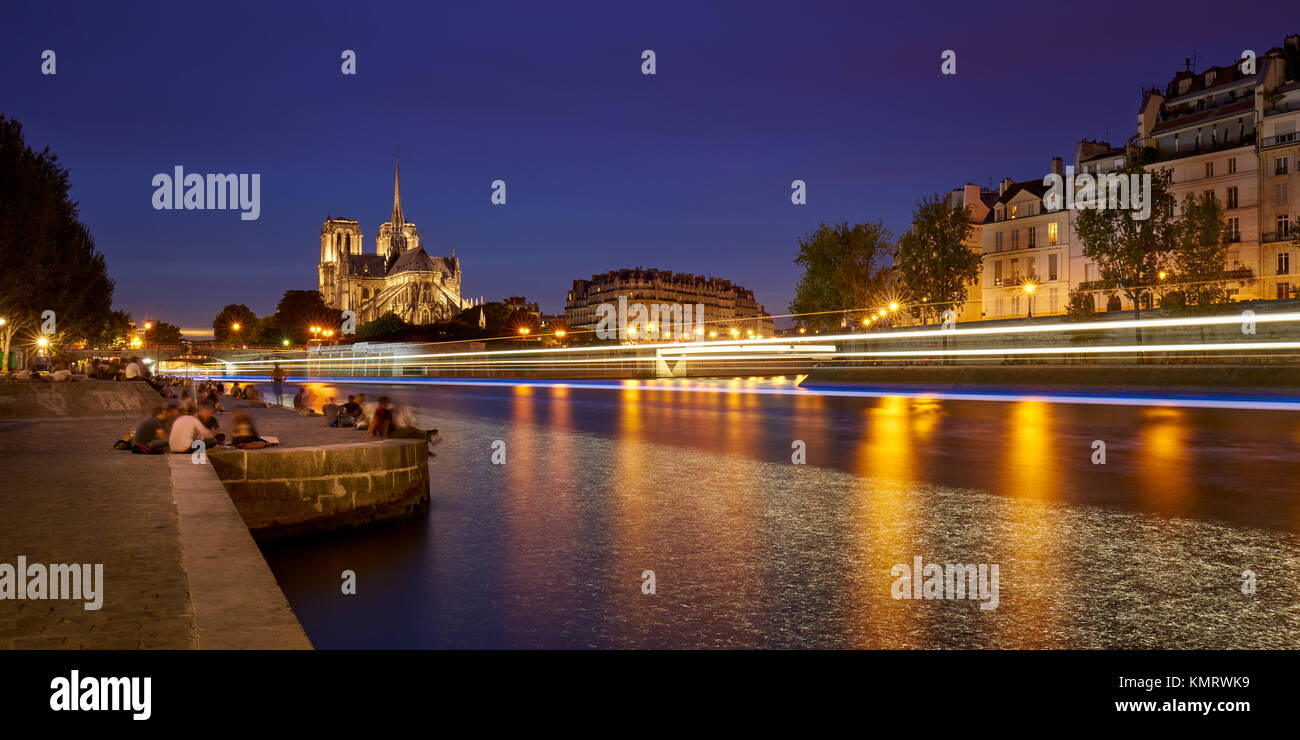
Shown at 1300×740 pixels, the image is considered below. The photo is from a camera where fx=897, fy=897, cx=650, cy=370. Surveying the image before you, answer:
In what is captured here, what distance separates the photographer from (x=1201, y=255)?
5181cm

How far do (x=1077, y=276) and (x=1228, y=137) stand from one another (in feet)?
46.1

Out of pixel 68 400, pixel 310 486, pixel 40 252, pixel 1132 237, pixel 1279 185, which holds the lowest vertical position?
pixel 310 486

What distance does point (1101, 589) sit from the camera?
680cm

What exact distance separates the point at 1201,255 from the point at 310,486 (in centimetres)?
5515

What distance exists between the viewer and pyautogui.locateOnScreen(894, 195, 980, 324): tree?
2724 inches

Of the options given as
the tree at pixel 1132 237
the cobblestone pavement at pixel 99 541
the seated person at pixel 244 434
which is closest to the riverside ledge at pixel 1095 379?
the tree at pixel 1132 237

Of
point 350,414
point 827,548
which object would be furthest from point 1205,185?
point 827,548

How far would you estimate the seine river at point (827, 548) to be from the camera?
6160 millimetres

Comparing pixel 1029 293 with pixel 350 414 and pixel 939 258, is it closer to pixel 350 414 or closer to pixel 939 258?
pixel 939 258

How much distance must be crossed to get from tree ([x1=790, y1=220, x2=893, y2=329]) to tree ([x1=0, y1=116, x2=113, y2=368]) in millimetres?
56922

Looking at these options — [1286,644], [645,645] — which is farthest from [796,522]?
[1286,644]

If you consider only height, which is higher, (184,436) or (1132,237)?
(1132,237)
